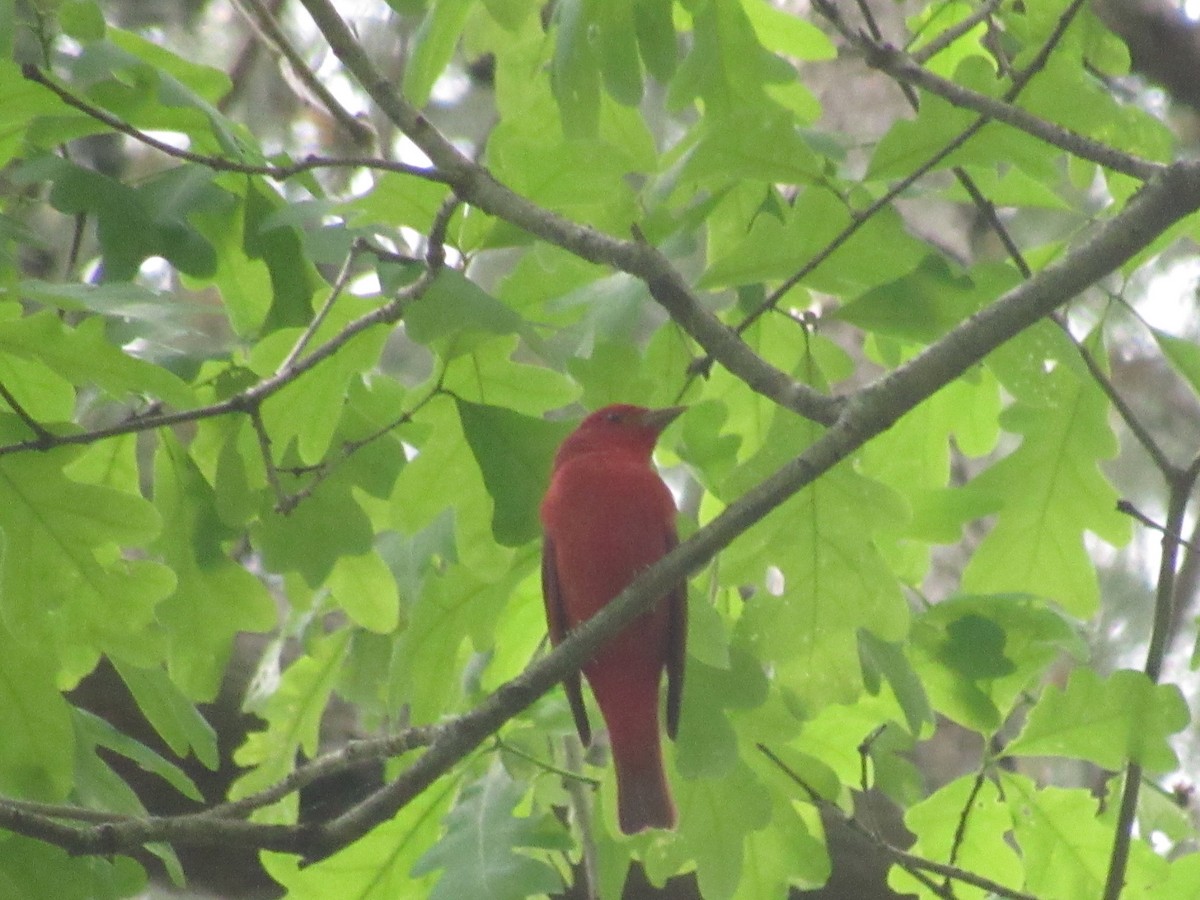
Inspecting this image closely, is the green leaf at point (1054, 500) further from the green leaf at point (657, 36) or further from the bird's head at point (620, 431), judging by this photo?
the green leaf at point (657, 36)

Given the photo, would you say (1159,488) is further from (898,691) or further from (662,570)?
(662,570)

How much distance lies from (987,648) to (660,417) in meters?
0.67

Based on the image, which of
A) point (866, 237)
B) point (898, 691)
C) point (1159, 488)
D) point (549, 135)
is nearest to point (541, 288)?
point (549, 135)

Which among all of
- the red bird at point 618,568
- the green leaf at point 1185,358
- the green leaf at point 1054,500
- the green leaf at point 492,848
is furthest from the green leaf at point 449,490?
the green leaf at point 1185,358

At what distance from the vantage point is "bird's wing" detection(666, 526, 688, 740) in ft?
7.86

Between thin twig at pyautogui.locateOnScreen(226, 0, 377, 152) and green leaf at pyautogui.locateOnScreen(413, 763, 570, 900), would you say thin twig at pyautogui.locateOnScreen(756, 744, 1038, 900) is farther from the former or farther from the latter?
thin twig at pyautogui.locateOnScreen(226, 0, 377, 152)

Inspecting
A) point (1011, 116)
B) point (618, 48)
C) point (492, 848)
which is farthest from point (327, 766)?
point (1011, 116)

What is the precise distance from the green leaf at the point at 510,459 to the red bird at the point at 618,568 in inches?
7.0

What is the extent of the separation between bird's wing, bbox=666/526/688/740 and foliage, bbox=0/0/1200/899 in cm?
3

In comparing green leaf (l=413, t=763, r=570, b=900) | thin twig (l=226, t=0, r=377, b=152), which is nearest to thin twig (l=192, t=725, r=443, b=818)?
green leaf (l=413, t=763, r=570, b=900)

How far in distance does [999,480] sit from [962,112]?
0.81 meters

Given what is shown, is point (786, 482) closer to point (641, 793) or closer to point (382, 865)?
point (641, 793)

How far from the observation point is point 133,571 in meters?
2.37

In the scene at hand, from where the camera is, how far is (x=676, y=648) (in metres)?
2.48
